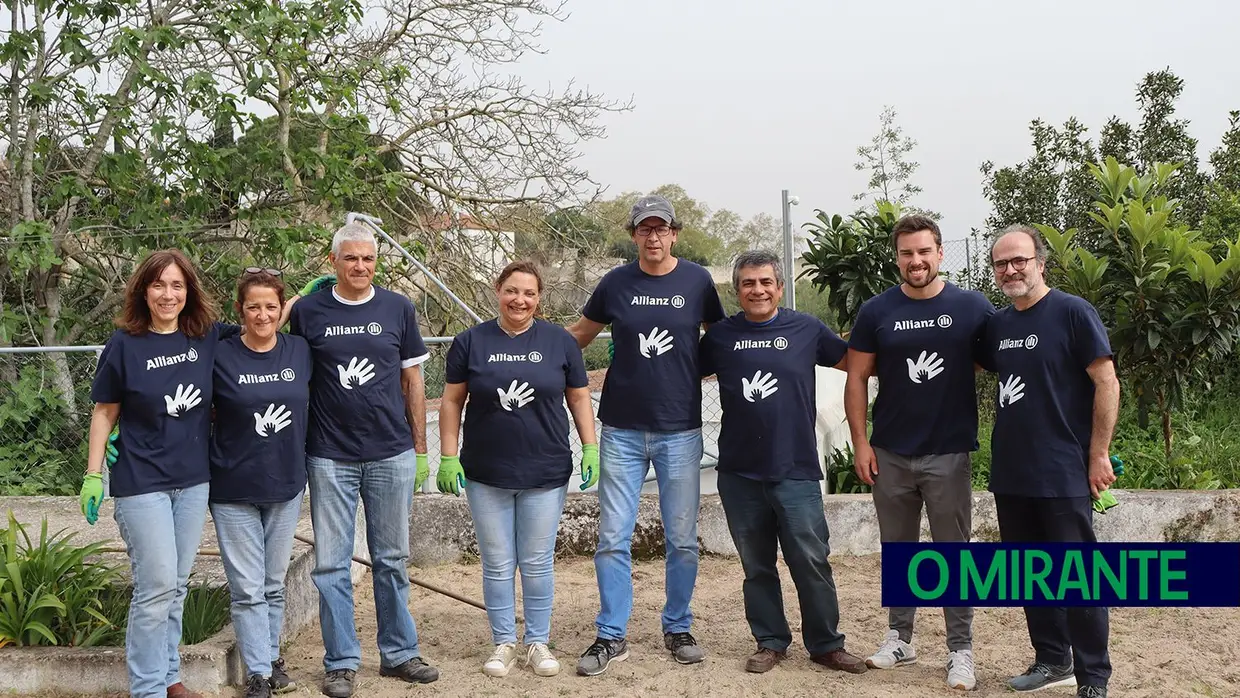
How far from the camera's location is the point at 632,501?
14.9 ft

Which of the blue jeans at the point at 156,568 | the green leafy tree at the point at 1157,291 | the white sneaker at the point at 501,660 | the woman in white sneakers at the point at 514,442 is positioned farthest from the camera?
the green leafy tree at the point at 1157,291

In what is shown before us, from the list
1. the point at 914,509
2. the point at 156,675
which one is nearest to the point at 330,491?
the point at 156,675

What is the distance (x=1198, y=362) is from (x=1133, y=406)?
1038mm

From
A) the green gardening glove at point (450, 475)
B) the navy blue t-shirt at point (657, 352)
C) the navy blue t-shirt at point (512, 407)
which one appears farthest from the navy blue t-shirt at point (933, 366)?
the green gardening glove at point (450, 475)

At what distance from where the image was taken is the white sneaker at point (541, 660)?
4379 mm

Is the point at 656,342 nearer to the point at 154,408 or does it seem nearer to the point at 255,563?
the point at 255,563

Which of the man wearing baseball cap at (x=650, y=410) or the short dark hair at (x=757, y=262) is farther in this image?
the man wearing baseball cap at (x=650, y=410)

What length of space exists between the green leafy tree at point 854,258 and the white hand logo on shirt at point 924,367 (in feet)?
7.56

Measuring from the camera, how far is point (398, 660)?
4.39m

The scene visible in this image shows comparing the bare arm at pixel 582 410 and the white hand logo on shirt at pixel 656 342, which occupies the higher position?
the white hand logo on shirt at pixel 656 342

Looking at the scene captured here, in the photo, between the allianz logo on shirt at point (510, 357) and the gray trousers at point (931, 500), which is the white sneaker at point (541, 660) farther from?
the gray trousers at point (931, 500)

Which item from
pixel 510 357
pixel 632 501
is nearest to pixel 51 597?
pixel 510 357

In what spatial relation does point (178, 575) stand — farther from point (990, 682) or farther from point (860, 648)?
point (990, 682)

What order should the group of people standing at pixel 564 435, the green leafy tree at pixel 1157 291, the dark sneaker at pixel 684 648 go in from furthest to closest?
the green leafy tree at pixel 1157 291 → the dark sneaker at pixel 684 648 → the group of people standing at pixel 564 435
